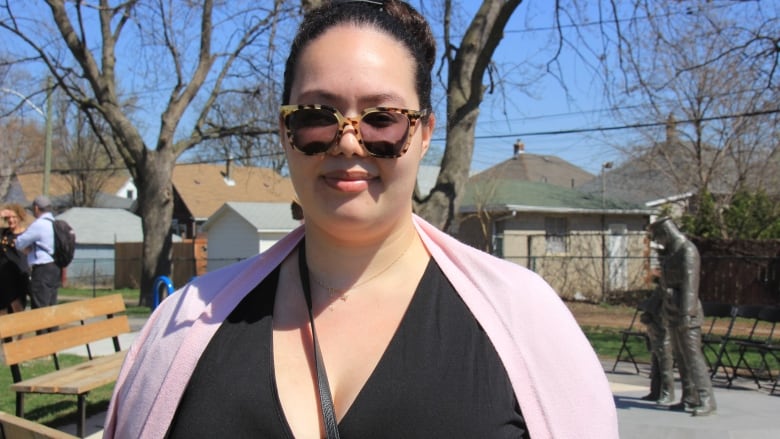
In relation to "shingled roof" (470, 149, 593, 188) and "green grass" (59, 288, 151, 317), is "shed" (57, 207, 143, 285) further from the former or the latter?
"shingled roof" (470, 149, 593, 188)

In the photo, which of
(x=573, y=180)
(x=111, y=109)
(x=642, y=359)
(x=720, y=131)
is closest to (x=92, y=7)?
(x=111, y=109)

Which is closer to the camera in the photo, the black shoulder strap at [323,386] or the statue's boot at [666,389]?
the black shoulder strap at [323,386]

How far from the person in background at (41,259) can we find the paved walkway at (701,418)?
3598 mm

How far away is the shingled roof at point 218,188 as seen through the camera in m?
40.1

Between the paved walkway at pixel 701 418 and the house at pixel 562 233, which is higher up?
the house at pixel 562 233

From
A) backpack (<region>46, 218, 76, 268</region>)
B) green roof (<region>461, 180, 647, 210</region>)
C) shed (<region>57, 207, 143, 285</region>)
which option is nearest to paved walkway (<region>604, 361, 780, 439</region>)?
backpack (<region>46, 218, 76, 268</region>)

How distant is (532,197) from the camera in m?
24.7

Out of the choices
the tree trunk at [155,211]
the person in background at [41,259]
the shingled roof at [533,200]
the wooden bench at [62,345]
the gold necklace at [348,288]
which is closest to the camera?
the gold necklace at [348,288]

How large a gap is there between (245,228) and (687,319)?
26173mm

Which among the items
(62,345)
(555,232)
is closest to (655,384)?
(62,345)

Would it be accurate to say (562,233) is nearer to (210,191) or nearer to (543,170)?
(210,191)

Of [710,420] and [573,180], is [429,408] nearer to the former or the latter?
[710,420]

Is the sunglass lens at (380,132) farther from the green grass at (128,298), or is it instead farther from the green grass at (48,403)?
the green grass at (128,298)

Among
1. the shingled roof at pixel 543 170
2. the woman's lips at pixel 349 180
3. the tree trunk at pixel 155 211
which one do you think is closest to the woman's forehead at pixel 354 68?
the woman's lips at pixel 349 180
